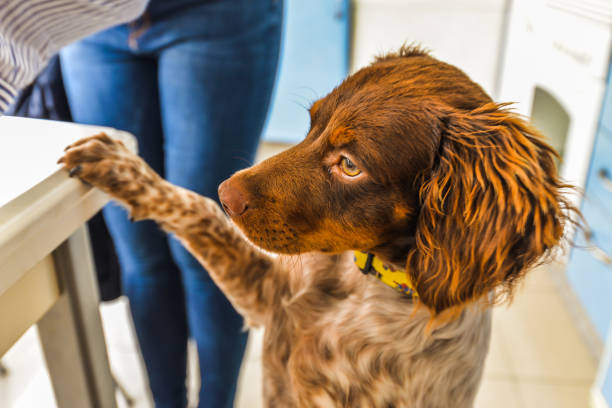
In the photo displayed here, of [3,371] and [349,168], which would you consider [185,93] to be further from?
[3,371]

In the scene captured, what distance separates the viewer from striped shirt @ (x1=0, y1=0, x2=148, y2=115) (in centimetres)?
61

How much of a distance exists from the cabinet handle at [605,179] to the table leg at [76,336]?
1.88m

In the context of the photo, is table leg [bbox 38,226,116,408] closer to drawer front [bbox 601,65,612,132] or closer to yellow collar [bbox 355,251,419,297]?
yellow collar [bbox 355,251,419,297]

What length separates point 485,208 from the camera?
29.4 inches

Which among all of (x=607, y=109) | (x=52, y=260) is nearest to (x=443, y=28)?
(x=607, y=109)

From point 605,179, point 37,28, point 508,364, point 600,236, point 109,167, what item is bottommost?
point 508,364

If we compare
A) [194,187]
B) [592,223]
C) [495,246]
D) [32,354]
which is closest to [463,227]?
[495,246]

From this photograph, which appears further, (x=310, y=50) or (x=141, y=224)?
(x=310, y=50)

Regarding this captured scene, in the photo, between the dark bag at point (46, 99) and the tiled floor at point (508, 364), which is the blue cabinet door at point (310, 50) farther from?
the dark bag at point (46, 99)

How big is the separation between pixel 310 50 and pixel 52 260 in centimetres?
299

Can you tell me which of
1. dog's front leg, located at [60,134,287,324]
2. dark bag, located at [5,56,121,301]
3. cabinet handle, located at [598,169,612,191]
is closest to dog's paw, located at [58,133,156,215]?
dog's front leg, located at [60,134,287,324]

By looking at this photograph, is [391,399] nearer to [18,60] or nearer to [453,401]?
[453,401]

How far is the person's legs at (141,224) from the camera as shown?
3.63 ft

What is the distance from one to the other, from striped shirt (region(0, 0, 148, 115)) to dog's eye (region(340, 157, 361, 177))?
40cm
